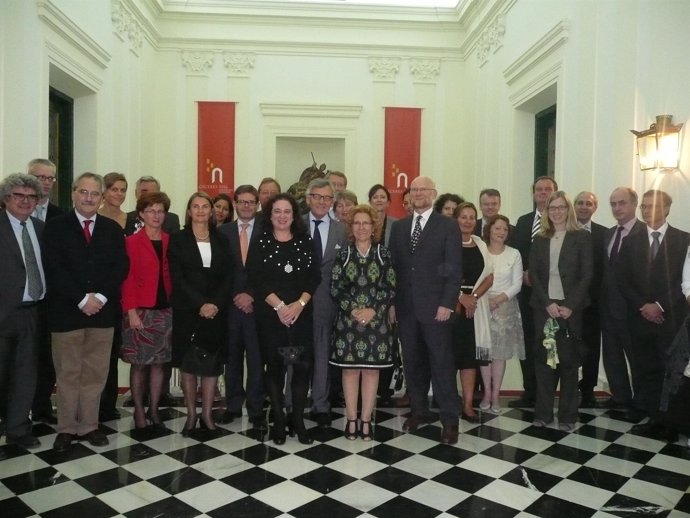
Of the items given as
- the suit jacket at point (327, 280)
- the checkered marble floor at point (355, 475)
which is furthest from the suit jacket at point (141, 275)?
the suit jacket at point (327, 280)

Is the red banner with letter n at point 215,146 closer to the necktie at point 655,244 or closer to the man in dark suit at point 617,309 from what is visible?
the man in dark suit at point 617,309

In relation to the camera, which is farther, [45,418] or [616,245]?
[616,245]

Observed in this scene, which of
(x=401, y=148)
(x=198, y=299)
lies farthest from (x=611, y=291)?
(x=401, y=148)

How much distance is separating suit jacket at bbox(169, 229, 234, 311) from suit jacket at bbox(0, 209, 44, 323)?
875mm

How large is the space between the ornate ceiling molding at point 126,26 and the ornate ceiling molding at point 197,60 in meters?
0.94

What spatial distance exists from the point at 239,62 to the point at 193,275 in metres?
7.28

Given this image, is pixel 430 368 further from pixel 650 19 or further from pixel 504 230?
pixel 650 19

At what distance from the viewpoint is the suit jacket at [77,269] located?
3.52m

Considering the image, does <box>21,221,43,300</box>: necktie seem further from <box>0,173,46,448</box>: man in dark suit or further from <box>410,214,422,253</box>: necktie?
<box>410,214,422,253</box>: necktie

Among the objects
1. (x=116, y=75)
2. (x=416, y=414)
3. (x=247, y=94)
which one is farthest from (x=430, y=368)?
(x=247, y=94)

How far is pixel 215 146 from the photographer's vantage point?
10.0 meters

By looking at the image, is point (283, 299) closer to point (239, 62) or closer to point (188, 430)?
point (188, 430)

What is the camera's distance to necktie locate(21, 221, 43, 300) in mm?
3561

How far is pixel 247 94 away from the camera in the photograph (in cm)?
1016
